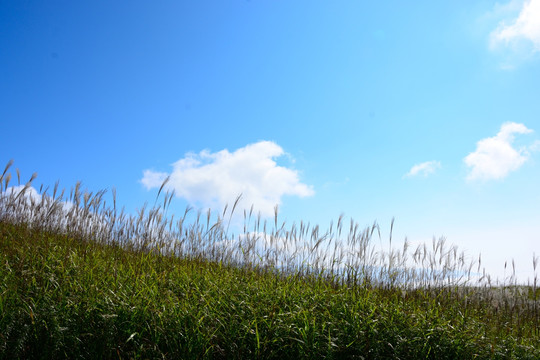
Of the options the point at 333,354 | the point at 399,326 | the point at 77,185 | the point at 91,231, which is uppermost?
the point at 77,185

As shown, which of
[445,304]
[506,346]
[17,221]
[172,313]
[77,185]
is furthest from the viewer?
[17,221]

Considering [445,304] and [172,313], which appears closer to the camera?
[172,313]

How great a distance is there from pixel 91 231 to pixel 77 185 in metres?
0.95

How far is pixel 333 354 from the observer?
9.66 feet

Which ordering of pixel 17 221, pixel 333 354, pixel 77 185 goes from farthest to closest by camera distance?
pixel 17 221, pixel 77 185, pixel 333 354

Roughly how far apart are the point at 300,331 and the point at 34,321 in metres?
2.33

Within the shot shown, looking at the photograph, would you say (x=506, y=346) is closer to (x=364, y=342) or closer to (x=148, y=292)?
(x=364, y=342)

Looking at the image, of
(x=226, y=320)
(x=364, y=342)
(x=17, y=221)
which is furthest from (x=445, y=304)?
(x=17, y=221)

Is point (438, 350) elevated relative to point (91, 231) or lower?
lower

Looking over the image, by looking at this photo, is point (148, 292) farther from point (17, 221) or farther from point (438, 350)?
point (17, 221)

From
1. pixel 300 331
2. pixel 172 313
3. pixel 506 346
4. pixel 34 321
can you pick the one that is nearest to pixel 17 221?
Answer: pixel 34 321

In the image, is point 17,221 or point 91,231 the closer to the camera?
point 91,231

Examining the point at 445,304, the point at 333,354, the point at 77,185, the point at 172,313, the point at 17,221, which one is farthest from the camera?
the point at 17,221

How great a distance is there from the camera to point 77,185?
21.8 feet
